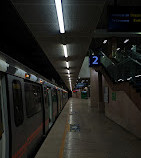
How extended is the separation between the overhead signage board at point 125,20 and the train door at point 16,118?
474 centimetres

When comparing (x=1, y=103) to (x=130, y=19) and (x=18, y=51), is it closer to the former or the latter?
(x=130, y=19)

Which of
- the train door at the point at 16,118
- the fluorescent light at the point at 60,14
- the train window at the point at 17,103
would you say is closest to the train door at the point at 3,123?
the train door at the point at 16,118

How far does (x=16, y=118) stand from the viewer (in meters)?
3.52

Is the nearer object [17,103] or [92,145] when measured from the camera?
[17,103]

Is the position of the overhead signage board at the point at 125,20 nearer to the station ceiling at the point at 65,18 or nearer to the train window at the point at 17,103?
the station ceiling at the point at 65,18

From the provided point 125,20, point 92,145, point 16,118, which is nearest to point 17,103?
point 16,118

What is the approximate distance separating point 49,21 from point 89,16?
120 centimetres

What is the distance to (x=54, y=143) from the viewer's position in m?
5.66

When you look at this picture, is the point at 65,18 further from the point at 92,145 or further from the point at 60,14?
the point at 92,145

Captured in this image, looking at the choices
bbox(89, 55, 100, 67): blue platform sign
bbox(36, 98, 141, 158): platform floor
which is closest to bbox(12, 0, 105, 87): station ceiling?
bbox(36, 98, 141, 158): platform floor

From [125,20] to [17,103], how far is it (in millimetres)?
Answer: 5540

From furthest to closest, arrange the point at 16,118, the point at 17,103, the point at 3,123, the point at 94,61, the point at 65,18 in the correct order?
the point at 94,61, the point at 65,18, the point at 17,103, the point at 16,118, the point at 3,123

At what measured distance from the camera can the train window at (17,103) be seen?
139 inches

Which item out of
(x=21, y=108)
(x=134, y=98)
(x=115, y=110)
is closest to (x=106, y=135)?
(x=134, y=98)
